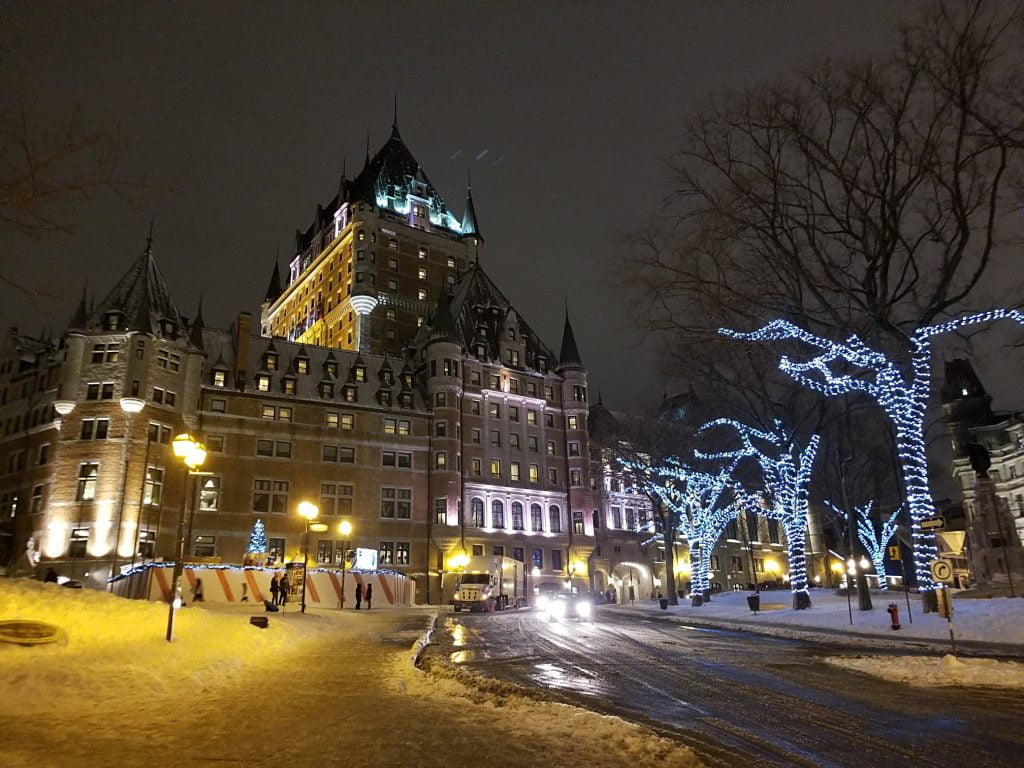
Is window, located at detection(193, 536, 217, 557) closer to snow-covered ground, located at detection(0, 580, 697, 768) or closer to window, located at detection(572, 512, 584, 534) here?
window, located at detection(572, 512, 584, 534)

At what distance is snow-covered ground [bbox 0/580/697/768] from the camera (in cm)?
649

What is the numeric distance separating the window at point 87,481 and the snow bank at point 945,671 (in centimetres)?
4675

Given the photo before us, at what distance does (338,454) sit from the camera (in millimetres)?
57469

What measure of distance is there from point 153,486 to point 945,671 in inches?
1911

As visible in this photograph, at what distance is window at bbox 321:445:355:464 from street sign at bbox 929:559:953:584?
48.9m

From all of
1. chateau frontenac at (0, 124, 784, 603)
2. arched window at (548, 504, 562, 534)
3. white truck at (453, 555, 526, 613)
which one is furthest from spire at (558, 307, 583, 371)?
white truck at (453, 555, 526, 613)

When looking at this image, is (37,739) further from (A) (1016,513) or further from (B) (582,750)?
(A) (1016,513)

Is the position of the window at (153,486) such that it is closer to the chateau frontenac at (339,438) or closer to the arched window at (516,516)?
the chateau frontenac at (339,438)

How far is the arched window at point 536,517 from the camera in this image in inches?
2537

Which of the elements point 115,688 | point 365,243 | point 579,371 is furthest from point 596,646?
point 365,243

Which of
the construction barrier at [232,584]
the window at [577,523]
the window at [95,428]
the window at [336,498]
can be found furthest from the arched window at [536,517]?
the window at [95,428]

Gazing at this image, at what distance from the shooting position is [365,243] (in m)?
81.7

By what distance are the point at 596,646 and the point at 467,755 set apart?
1259cm

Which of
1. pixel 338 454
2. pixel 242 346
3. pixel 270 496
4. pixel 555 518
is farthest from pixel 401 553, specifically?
pixel 242 346
